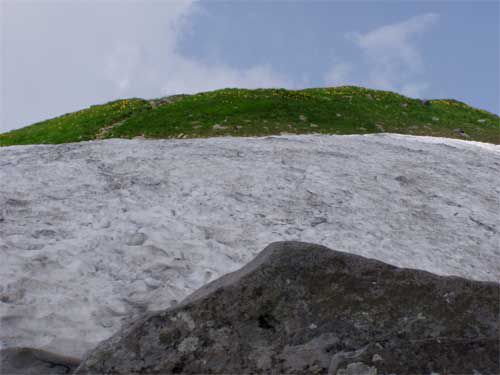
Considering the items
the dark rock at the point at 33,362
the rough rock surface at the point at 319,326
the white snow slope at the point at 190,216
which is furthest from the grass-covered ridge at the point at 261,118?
the rough rock surface at the point at 319,326

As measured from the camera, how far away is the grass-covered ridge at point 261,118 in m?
29.5

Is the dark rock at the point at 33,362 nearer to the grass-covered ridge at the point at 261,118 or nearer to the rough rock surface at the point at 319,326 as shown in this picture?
the rough rock surface at the point at 319,326

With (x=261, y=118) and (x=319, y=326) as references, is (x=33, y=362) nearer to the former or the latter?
(x=319, y=326)

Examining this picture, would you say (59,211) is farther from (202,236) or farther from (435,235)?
(435,235)

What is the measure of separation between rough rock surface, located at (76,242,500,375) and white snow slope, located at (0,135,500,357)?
2.11m

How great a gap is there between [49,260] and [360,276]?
552 centimetres

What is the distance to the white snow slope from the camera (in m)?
7.84

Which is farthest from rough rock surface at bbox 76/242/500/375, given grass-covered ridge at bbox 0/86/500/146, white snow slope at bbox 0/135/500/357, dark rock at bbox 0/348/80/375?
grass-covered ridge at bbox 0/86/500/146

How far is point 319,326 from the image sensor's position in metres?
4.90

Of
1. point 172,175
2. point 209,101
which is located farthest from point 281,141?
point 209,101

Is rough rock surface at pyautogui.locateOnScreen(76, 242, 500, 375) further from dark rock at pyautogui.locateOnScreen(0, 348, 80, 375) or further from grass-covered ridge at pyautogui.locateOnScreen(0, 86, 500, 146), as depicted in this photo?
grass-covered ridge at pyautogui.locateOnScreen(0, 86, 500, 146)

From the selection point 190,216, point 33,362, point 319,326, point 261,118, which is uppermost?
point 261,118

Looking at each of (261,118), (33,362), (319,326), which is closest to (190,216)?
(33,362)

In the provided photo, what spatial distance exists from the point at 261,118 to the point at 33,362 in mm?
25777
